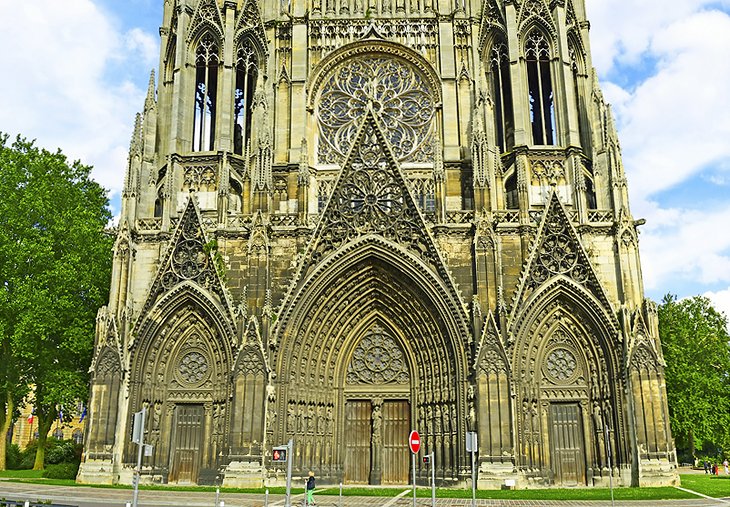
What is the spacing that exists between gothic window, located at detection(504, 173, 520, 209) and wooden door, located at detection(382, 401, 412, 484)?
9.88 m

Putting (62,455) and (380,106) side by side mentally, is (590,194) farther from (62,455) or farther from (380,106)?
(62,455)

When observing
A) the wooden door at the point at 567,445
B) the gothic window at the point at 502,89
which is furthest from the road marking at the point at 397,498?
the gothic window at the point at 502,89

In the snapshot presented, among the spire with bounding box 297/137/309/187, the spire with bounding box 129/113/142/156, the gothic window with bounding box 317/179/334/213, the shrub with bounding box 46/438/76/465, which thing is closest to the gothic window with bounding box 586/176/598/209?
the gothic window with bounding box 317/179/334/213

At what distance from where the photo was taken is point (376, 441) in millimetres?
27188

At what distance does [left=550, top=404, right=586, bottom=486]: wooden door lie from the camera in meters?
25.5

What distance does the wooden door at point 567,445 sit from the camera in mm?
25547

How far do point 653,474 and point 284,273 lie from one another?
15519 mm

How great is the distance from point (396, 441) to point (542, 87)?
58.1 feet

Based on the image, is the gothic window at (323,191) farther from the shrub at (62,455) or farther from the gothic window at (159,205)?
the shrub at (62,455)

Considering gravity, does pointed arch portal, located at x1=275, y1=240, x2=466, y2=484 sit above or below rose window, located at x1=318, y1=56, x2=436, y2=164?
below

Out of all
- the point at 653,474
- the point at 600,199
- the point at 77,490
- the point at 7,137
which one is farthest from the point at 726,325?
the point at 7,137

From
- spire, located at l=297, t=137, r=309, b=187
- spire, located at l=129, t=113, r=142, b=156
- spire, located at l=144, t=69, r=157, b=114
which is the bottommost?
spire, located at l=297, t=137, r=309, b=187

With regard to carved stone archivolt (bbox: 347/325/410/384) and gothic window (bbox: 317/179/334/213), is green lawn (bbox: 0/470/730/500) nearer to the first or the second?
carved stone archivolt (bbox: 347/325/410/384)

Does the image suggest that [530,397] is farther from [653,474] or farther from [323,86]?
[323,86]
